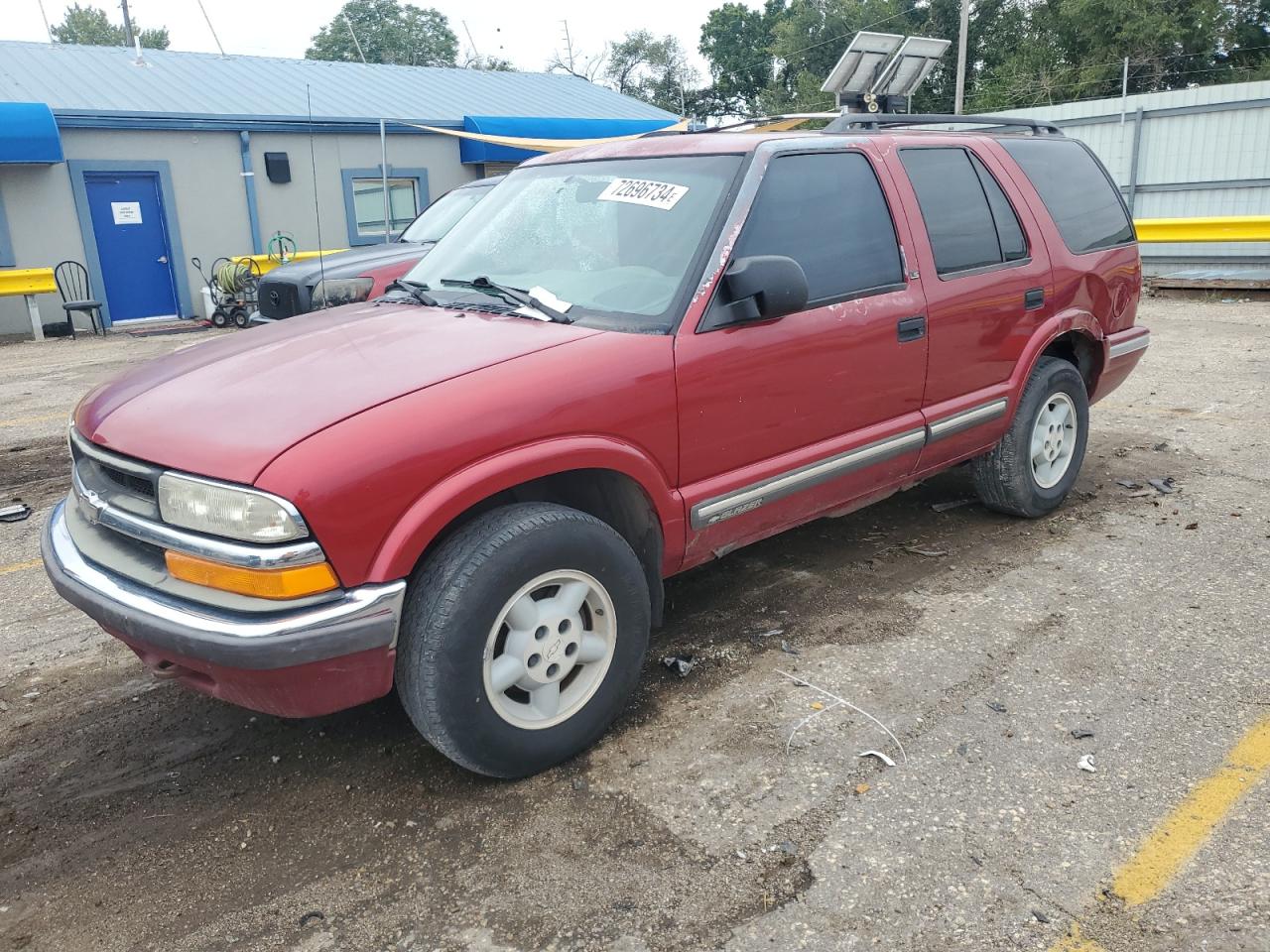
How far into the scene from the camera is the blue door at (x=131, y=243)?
16.1 metres

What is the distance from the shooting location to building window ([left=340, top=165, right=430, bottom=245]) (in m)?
18.7

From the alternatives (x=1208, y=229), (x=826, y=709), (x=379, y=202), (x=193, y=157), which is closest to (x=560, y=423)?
(x=826, y=709)

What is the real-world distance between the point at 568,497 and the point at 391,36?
66758 mm

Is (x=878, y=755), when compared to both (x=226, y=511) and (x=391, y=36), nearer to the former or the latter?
(x=226, y=511)

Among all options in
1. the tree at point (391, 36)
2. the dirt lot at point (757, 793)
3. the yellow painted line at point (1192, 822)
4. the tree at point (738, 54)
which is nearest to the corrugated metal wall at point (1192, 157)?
the dirt lot at point (757, 793)

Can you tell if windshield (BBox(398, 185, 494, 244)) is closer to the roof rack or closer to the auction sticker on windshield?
the roof rack

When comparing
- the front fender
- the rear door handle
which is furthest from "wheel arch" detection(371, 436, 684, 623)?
the rear door handle

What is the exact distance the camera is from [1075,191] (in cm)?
508

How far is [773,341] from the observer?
346 cm

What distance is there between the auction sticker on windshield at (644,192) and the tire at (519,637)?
4.25ft

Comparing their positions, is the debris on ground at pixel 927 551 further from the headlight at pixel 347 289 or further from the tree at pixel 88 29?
the tree at pixel 88 29

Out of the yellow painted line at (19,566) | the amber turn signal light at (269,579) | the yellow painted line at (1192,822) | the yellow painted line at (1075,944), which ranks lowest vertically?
the yellow painted line at (1075,944)

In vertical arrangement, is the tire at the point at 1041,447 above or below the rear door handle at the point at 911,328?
below

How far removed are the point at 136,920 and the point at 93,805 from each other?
2.05 feet
